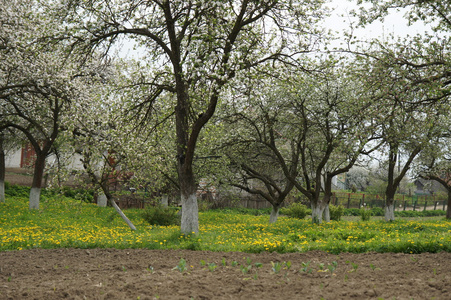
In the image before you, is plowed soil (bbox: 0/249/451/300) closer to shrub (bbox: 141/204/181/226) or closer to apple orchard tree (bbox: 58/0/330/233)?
apple orchard tree (bbox: 58/0/330/233)

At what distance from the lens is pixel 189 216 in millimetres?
11664

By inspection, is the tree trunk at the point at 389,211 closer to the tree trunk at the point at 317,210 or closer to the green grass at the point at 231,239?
the green grass at the point at 231,239

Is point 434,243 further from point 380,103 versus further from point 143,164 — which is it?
point 143,164

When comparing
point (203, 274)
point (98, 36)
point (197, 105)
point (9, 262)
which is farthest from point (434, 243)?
point (98, 36)

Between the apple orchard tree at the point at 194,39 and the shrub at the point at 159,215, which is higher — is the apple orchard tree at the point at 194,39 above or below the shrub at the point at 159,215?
above

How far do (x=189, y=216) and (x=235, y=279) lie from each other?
6143mm

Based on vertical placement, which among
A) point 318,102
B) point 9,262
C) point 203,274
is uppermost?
point 318,102

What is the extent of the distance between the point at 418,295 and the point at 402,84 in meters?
6.66

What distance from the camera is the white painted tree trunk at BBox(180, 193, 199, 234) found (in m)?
11.6

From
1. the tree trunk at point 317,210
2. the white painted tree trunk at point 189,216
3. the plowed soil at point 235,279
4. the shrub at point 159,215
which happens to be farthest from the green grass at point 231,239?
the shrub at point 159,215

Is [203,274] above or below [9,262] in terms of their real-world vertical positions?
above

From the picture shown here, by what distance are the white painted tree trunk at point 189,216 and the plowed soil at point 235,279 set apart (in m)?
3.07

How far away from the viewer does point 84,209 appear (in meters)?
21.1

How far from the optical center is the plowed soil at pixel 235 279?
194 inches
